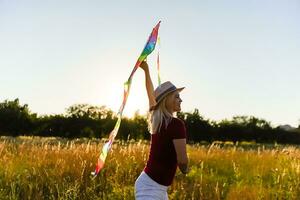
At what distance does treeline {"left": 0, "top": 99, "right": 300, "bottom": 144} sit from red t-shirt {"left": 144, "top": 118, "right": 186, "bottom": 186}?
44052mm

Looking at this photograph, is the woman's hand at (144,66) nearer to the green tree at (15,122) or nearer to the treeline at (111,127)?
the treeline at (111,127)

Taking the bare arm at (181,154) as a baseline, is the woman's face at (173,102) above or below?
above

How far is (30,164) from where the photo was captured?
8922mm

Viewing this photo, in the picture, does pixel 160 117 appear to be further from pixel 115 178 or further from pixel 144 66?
pixel 115 178

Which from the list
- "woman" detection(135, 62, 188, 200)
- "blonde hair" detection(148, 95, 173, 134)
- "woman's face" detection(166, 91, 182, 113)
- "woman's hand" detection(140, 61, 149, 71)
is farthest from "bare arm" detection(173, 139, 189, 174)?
"woman's hand" detection(140, 61, 149, 71)

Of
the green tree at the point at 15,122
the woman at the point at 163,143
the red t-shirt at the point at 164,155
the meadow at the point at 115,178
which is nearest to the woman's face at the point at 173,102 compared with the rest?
the woman at the point at 163,143

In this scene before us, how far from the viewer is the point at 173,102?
12.8 ft

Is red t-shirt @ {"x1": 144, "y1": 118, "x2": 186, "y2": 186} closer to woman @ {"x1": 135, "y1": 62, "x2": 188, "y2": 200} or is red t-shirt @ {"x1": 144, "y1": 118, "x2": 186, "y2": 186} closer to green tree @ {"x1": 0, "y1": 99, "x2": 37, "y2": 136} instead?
woman @ {"x1": 135, "y1": 62, "x2": 188, "y2": 200}

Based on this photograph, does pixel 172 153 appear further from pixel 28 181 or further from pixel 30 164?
pixel 30 164

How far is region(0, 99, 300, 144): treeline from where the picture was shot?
49.9 m

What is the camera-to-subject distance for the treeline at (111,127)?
164ft

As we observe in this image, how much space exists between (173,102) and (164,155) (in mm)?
381

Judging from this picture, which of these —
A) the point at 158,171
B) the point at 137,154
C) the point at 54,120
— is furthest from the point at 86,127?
the point at 158,171

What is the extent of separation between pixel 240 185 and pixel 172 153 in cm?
481
